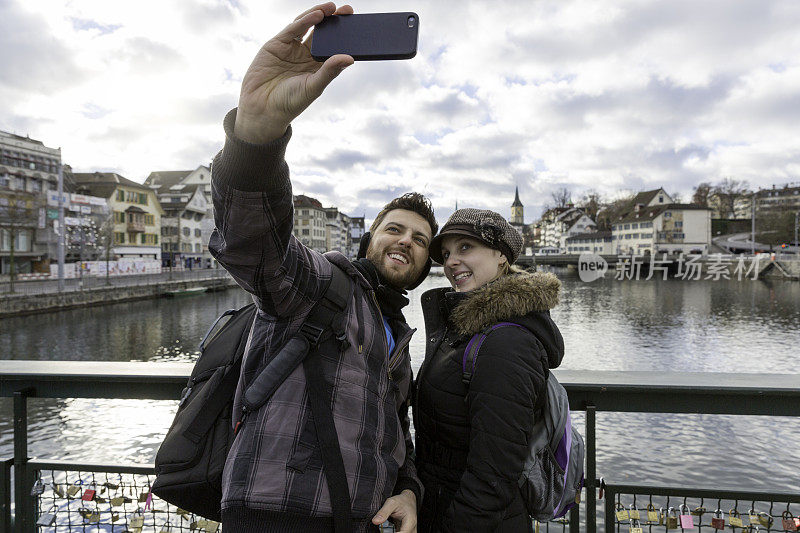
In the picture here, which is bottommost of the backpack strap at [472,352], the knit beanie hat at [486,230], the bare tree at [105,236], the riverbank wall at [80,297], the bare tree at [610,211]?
the riverbank wall at [80,297]

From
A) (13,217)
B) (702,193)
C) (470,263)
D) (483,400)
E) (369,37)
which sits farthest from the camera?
(702,193)

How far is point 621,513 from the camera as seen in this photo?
7.39ft

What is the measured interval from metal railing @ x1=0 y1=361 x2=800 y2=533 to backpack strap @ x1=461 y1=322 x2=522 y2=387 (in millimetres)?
516

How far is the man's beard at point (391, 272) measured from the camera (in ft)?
6.12

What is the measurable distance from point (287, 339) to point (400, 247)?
61 cm

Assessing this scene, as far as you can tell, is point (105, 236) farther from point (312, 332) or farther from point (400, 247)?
point (312, 332)

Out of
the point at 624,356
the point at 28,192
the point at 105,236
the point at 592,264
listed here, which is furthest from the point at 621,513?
the point at 592,264

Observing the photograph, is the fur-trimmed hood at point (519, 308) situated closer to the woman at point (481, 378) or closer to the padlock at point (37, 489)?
the woman at point (481, 378)

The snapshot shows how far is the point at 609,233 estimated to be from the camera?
89.5 meters

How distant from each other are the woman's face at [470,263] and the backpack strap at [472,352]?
0.27 meters

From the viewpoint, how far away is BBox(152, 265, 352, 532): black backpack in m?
1.38

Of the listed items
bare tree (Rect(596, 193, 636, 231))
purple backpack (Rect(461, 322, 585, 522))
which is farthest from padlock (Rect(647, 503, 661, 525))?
bare tree (Rect(596, 193, 636, 231))

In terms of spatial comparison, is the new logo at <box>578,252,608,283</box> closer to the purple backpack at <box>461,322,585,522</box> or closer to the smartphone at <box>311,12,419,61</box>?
the purple backpack at <box>461,322,585,522</box>

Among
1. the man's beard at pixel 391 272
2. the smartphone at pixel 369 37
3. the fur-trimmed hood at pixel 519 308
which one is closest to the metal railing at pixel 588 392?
the fur-trimmed hood at pixel 519 308
